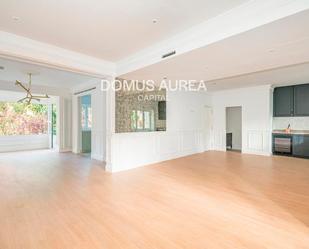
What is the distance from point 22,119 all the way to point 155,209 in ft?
27.9

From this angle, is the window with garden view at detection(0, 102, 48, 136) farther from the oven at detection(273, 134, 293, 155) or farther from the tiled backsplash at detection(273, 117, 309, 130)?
the tiled backsplash at detection(273, 117, 309, 130)

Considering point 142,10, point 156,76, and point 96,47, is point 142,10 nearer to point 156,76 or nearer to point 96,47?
point 96,47

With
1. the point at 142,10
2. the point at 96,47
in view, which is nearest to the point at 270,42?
the point at 142,10

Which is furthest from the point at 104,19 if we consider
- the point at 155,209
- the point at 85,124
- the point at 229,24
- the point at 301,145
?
the point at 301,145

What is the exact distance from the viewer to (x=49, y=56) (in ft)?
11.7

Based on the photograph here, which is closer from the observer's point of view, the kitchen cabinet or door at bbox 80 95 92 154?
the kitchen cabinet

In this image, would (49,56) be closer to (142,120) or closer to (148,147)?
→ (142,120)

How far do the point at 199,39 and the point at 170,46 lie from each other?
2.03 feet

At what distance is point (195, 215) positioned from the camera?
8.36 ft

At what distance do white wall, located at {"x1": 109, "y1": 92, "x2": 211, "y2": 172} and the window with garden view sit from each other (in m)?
6.21

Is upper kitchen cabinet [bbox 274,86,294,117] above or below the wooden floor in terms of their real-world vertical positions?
above

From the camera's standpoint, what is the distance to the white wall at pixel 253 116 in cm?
694

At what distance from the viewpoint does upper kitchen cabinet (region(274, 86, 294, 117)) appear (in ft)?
22.1

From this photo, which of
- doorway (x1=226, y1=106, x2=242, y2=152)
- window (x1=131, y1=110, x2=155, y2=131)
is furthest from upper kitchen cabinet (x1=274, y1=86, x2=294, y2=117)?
window (x1=131, y1=110, x2=155, y2=131)
